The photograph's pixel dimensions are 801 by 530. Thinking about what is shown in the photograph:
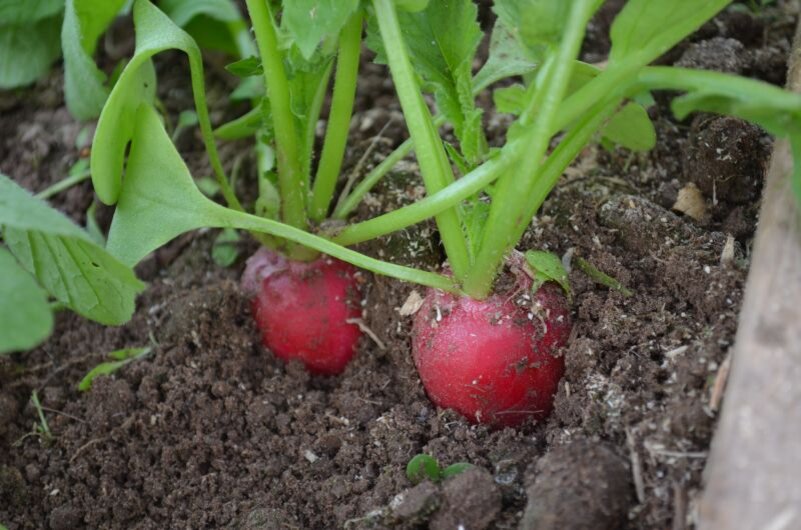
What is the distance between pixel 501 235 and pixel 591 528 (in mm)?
357

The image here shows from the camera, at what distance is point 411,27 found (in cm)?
117

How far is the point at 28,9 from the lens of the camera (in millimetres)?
1581

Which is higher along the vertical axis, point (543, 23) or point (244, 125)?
point (543, 23)

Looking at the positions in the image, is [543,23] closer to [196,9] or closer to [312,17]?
[312,17]

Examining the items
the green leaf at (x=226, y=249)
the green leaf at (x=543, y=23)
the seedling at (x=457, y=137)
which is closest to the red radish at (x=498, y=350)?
the seedling at (x=457, y=137)

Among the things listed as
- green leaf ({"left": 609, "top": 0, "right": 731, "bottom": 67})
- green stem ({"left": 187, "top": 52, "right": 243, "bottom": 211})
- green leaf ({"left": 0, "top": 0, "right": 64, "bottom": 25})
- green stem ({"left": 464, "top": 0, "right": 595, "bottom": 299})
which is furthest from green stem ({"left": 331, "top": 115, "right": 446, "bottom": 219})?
green leaf ({"left": 0, "top": 0, "right": 64, "bottom": 25})

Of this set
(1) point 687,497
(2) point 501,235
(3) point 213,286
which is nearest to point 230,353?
(3) point 213,286

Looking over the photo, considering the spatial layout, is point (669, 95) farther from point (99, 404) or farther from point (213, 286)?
point (99, 404)

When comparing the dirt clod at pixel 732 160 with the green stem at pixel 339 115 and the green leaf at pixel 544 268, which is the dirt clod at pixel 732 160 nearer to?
the green leaf at pixel 544 268

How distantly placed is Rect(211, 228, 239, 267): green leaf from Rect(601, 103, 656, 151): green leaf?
647 millimetres

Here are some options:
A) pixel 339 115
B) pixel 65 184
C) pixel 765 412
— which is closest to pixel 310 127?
pixel 339 115

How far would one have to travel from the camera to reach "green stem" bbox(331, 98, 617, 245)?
1052mm

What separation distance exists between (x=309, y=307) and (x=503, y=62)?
0.47m

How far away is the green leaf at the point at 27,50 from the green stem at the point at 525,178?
976mm
